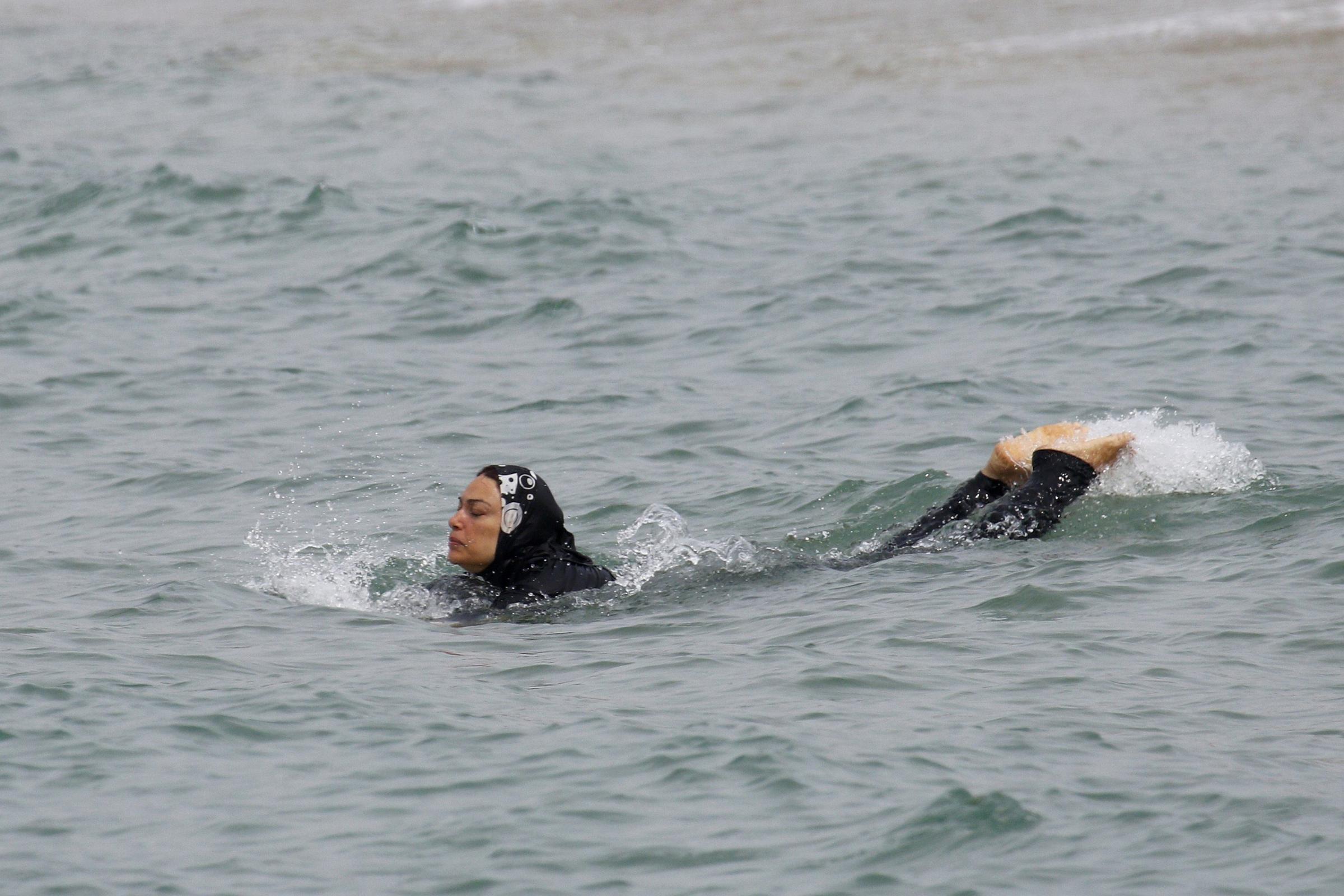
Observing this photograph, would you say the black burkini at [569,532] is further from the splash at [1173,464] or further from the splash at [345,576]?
the splash at [1173,464]

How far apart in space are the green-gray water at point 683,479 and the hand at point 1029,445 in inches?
18.9

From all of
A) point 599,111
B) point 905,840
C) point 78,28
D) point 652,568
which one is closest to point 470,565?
point 652,568

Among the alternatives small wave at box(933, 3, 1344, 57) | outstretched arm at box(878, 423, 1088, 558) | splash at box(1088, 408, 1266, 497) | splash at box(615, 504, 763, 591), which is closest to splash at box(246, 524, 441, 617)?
splash at box(615, 504, 763, 591)

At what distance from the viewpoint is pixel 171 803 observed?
7.79 m

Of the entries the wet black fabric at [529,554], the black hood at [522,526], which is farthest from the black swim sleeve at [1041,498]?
the black hood at [522,526]

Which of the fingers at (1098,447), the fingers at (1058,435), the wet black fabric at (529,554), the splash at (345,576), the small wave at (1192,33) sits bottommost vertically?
the splash at (345,576)

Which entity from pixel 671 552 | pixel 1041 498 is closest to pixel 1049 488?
pixel 1041 498

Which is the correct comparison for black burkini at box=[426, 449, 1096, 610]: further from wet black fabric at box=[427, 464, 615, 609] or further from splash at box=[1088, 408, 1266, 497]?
splash at box=[1088, 408, 1266, 497]

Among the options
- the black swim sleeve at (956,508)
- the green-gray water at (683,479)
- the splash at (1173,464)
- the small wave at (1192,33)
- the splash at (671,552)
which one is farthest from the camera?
the small wave at (1192,33)

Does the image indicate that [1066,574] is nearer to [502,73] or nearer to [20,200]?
[20,200]

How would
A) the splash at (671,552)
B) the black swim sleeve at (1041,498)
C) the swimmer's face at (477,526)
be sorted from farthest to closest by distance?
the splash at (671,552)
the black swim sleeve at (1041,498)
the swimmer's face at (477,526)

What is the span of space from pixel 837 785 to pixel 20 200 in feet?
58.0

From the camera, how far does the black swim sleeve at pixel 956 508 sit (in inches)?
446

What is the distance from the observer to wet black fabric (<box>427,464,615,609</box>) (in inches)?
417
